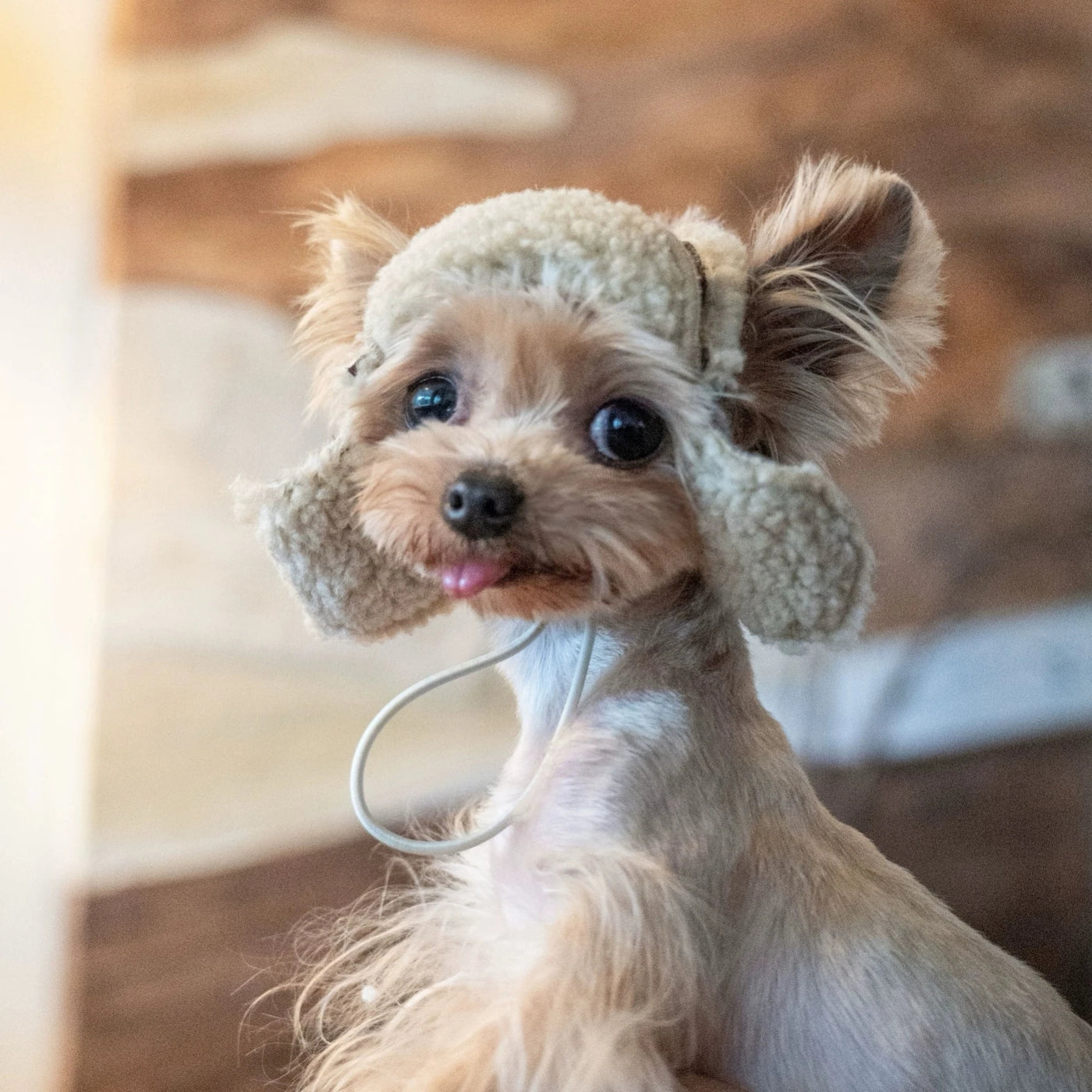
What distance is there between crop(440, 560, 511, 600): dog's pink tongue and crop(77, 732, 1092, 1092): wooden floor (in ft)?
2.22

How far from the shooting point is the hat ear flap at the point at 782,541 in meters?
0.52

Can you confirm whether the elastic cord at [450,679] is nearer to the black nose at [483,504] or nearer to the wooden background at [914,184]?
the black nose at [483,504]

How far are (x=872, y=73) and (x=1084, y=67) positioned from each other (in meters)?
0.40

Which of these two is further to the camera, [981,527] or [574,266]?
[981,527]

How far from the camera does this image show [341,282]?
0.69 metres

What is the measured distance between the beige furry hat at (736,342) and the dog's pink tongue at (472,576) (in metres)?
0.08

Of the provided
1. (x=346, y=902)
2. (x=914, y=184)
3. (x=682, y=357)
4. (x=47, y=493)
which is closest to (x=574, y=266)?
(x=682, y=357)

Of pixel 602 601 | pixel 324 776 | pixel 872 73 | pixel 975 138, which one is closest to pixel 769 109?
pixel 872 73

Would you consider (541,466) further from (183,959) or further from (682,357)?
(183,959)

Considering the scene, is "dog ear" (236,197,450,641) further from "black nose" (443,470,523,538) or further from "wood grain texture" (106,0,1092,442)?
"wood grain texture" (106,0,1092,442)

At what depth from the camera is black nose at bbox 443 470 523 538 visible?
0.52 metres

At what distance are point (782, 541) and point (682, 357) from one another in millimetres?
112

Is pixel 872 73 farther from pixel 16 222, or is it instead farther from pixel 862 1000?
pixel 862 1000

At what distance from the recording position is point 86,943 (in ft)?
5.45
